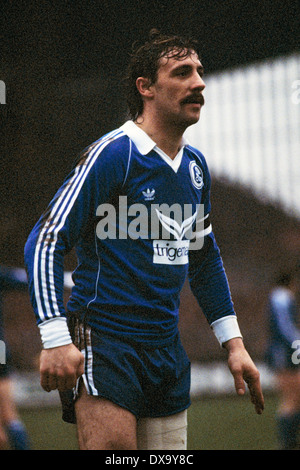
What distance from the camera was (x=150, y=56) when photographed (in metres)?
2.23

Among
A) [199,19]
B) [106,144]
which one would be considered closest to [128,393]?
[106,144]

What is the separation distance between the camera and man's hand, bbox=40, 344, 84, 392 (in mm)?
1674

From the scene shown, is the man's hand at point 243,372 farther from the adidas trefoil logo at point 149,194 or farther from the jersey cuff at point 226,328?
the adidas trefoil logo at point 149,194

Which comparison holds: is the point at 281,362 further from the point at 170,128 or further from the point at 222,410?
the point at 170,128

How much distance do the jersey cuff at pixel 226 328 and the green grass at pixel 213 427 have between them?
125 inches

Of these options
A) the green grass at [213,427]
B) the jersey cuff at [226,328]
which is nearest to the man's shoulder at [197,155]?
the jersey cuff at [226,328]

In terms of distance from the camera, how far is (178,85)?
6.92 ft

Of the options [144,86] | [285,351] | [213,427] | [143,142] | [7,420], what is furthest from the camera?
[213,427]

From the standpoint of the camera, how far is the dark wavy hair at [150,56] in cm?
219

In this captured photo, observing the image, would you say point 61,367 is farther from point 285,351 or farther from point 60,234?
point 285,351

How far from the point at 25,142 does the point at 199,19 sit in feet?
7.91

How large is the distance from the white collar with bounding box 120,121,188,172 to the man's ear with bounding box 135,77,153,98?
13cm

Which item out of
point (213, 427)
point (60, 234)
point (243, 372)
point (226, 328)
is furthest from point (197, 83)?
point (213, 427)

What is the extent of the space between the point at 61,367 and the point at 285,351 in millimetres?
3825
